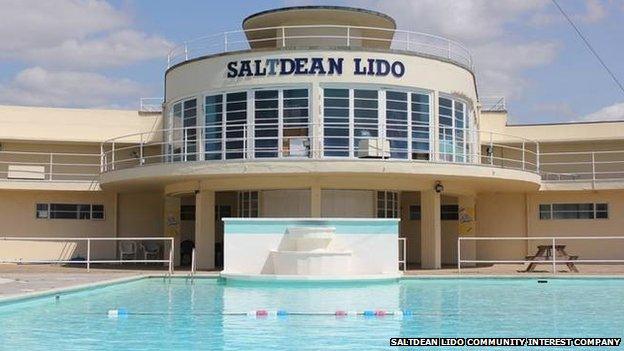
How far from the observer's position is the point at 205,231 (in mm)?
24297

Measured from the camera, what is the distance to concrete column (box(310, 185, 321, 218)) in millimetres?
23062

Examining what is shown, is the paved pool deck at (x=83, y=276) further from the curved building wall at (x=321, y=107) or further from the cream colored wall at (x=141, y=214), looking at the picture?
the cream colored wall at (x=141, y=214)

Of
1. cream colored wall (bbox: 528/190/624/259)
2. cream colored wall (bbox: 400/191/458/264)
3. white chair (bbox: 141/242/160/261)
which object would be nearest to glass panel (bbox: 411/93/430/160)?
cream colored wall (bbox: 400/191/458/264)

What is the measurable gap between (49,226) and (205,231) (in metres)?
7.73

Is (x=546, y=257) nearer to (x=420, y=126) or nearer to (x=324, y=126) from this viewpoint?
(x=420, y=126)

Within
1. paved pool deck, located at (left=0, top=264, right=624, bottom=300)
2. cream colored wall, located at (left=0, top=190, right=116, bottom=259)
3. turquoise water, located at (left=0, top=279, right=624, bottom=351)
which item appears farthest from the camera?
cream colored wall, located at (left=0, top=190, right=116, bottom=259)

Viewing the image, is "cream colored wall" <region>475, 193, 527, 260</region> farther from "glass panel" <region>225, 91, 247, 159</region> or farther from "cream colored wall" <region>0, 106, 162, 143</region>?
"cream colored wall" <region>0, 106, 162, 143</region>

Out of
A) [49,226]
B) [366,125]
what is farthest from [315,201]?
[49,226]

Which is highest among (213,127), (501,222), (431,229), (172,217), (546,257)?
(213,127)

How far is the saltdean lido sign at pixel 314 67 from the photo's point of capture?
23359mm

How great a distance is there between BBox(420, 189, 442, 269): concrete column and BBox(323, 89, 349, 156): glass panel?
3078 mm

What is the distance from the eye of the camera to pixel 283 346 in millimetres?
10008

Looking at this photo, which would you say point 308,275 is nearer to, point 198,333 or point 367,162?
point 367,162

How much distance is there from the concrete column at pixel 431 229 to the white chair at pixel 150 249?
9937mm
